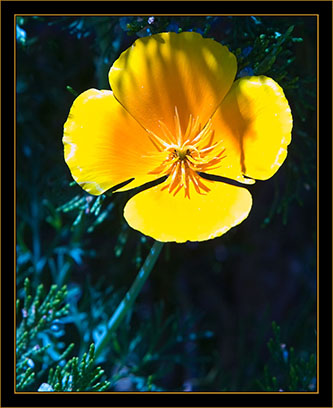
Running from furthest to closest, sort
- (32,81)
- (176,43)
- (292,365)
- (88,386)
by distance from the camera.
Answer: (32,81)
(292,365)
(88,386)
(176,43)

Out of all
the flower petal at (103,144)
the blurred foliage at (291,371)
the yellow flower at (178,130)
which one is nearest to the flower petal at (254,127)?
the yellow flower at (178,130)

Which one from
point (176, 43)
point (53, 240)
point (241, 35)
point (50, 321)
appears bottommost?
point (50, 321)

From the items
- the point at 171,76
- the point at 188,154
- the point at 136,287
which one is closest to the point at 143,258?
the point at 136,287

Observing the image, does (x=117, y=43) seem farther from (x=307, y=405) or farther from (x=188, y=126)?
(x=307, y=405)

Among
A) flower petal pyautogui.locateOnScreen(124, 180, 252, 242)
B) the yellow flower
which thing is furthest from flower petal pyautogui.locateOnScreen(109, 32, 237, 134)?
flower petal pyautogui.locateOnScreen(124, 180, 252, 242)

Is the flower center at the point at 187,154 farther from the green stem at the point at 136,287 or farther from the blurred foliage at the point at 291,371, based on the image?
the blurred foliage at the point at 291,371

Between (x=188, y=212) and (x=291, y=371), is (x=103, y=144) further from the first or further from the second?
(x=291, y=371)

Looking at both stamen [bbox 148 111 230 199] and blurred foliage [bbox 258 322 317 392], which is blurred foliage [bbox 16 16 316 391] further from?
stamen [bbox 148 111 230 199]
